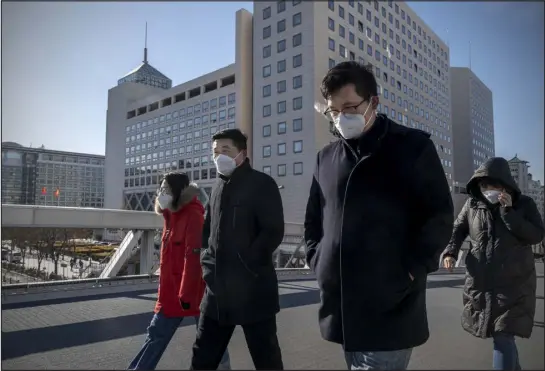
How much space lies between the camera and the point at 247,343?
1.98m

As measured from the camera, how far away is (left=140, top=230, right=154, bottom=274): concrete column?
3.86 meters

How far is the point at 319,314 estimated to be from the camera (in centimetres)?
153

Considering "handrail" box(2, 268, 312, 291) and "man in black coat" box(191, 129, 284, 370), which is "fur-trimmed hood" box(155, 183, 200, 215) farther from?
"handrail" box(2, 268, 312, 291)

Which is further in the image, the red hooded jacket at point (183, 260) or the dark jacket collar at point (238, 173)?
the red hooded jacket at point (183, 260)

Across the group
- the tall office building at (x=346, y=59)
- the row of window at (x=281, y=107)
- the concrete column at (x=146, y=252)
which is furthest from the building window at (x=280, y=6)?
the concrete column at (x=146, y=252)

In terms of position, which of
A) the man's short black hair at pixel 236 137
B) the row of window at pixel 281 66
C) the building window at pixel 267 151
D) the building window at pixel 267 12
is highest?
the building window at pixel 267 12

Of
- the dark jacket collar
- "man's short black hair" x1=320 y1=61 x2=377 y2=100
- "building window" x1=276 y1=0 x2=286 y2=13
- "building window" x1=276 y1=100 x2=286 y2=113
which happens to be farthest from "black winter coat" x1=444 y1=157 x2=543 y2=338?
Result: "building window" x1=276 y1=100 x2=286 y2=113

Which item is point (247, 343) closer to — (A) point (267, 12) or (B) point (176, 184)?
(B) point (176, 184)

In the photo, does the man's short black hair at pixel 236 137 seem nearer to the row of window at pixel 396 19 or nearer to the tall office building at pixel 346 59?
the tall office building at pixel 346 59

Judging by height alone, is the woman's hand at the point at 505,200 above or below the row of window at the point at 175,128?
below

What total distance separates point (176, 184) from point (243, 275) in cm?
84

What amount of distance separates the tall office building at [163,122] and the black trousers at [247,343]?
1135mm

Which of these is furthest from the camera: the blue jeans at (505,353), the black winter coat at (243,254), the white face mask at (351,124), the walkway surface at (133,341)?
the walkway surface at (133,341)

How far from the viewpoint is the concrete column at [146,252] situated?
152 inches
